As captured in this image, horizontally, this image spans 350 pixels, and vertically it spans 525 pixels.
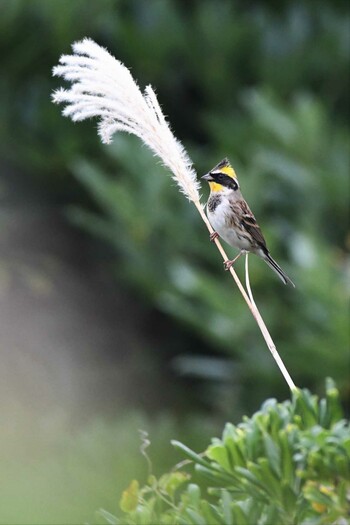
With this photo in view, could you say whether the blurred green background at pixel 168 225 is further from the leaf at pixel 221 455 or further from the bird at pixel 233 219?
the leaf at pixel 221 455

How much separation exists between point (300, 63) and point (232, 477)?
5083mm

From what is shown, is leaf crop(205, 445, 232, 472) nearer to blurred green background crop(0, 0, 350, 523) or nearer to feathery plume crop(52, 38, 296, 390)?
feathery plume crop(52, 38, 296, 390)

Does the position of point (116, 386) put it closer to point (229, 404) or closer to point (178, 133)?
point (229, 404)

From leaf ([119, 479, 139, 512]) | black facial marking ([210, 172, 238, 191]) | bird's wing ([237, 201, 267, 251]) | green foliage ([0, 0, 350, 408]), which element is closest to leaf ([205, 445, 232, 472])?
leaf ([119, 479, 139, 512])

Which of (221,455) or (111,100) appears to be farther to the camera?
(111,100)

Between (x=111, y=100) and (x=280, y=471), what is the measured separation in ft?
1.41

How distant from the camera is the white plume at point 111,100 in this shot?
1.17 meters

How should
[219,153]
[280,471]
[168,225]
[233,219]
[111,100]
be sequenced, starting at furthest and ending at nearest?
[219,153]
[168,225]
[233,219]
[111,100]
[280,471]

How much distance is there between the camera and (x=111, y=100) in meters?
1.19

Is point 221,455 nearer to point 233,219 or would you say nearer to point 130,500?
point 130,500

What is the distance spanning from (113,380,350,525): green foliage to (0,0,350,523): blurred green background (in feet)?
10.6

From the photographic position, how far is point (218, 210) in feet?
6.91

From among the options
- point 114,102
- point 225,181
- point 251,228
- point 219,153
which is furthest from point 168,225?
point 114,102

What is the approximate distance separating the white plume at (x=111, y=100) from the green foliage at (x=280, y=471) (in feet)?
0.98
